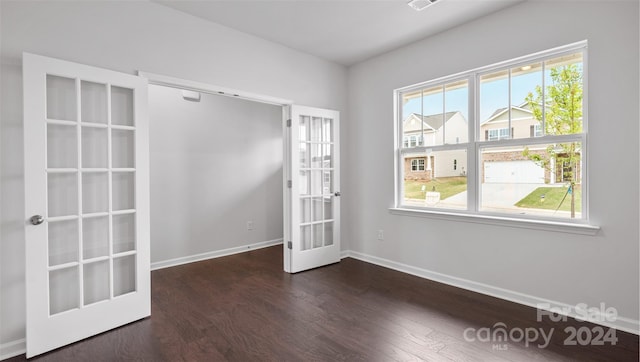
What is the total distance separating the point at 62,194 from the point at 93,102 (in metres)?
0.74

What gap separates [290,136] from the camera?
380cm

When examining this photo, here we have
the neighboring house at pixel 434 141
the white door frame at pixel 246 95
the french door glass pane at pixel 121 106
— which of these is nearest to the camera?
the french door glass pane at pixel 121 106

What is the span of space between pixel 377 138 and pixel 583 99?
2125 mm

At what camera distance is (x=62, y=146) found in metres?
2.28

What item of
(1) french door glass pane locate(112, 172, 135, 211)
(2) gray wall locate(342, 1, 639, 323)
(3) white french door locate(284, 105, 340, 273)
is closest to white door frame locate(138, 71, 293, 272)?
(3) white french door locate(284, 105, 340, 273)

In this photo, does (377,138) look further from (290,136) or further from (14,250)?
(14,250)

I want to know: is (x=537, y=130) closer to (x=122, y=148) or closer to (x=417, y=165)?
(x=417, y=165)

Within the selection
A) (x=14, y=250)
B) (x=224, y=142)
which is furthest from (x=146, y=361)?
(x=224, y=142)

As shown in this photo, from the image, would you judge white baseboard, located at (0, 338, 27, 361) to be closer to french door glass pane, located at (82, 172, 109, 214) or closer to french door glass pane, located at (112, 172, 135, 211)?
french door glass pane, located at (82, 172, 109, 214)

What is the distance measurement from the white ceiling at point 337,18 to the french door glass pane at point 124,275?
2.31 meters

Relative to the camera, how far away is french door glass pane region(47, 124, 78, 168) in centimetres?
223

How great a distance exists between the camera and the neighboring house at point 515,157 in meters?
2.83

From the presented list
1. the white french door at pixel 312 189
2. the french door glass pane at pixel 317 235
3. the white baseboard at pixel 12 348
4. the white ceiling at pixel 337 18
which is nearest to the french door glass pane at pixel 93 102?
the white ceiling at pixel 337 18

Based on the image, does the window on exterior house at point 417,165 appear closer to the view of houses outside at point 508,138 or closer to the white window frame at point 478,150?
the view of houses outside at point 508,138
